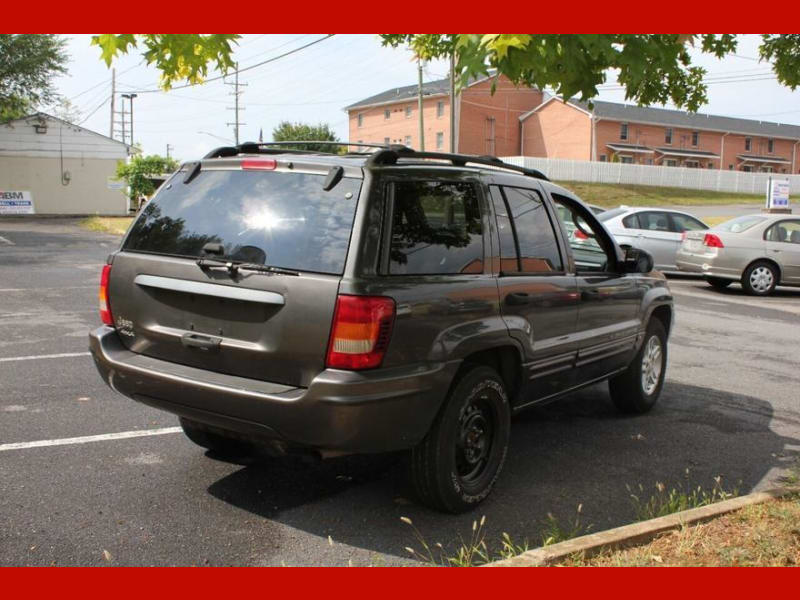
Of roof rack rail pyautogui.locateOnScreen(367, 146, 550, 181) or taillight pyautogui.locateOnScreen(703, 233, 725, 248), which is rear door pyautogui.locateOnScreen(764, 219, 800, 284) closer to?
taillight pyautogui.locateOnScreen(703, 233, 725, 248)

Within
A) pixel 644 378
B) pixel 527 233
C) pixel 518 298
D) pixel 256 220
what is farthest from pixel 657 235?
pixel 256 220

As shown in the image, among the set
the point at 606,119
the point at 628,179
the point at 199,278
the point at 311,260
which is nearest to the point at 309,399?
the point at 311,260

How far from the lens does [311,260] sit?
3865 mm

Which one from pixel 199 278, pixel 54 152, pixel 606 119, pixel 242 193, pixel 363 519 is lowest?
pixel 363 519

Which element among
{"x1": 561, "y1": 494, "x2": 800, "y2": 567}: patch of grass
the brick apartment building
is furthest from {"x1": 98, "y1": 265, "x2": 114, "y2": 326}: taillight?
the brick apartment building

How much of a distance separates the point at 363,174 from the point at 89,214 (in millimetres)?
47060

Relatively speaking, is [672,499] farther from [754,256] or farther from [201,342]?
[754,256]

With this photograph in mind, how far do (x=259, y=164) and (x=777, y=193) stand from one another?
2990 cm

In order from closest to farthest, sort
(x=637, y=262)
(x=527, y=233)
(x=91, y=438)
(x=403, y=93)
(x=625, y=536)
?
(x=625, y=536), (x=527, y=233), (x=91, y=438), (x=637, y=262), (x=403, y=93)

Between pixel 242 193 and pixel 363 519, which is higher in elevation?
pixel 242 193

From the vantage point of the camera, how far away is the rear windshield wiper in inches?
153

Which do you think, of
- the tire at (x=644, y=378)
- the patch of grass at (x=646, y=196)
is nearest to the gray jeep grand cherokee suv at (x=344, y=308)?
the tire at (x=644, y=378)

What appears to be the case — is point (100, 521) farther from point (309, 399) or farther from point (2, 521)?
point (309, 399)

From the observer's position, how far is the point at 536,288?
489 cm
